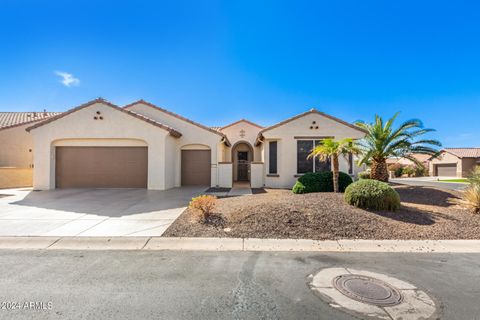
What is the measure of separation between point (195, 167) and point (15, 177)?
11783 millimetres

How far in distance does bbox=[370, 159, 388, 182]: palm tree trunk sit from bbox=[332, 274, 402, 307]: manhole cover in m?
9.80

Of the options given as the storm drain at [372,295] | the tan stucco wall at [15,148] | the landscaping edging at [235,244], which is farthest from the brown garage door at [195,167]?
the tan stucco wall at [15,148]

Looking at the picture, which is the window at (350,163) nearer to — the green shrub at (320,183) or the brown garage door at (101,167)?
the green shrub at (320,183)

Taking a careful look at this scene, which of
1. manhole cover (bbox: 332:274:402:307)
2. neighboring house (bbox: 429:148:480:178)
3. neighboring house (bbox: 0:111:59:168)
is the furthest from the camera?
neighboring house (bbox: 429:148:480:178)

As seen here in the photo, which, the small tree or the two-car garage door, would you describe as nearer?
the small tree

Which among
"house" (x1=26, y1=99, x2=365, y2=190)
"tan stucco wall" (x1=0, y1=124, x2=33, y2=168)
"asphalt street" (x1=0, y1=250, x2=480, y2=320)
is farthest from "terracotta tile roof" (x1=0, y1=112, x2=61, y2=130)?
"asphalt street" (x1=0, y1=250, x2=480, y2=320)

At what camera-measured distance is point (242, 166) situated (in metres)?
19.3

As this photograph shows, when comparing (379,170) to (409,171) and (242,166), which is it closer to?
(242,166)

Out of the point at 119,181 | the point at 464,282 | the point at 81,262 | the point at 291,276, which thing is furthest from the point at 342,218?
the point at 119,181

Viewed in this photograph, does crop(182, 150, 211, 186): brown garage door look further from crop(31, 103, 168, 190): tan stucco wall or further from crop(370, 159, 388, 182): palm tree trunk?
crop(370, 159, 388, 182): palm tree trunk

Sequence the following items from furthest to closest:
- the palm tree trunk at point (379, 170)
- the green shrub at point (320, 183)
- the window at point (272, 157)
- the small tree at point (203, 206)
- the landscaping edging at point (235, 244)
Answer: the window at point (272, 157), the palm tree trunk at point (379, 170), the green shrub at point (320, 183), the small tree at point (203, 206), the landscaping edging at point (235, 244)

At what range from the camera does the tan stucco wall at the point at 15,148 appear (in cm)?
1702

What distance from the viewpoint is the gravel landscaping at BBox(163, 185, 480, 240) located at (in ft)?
18.4

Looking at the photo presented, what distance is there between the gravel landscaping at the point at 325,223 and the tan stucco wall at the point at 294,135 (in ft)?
19.8
